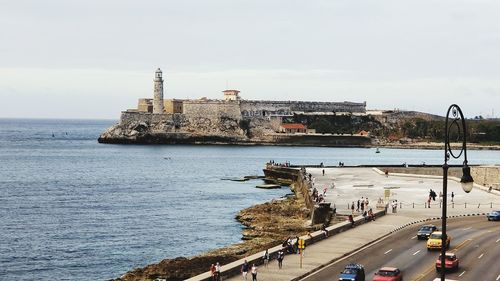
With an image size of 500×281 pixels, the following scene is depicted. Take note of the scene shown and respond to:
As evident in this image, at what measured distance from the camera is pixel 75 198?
10281 cm

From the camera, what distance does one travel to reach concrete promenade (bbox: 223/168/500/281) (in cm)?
4347

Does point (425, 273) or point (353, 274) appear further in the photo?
point (425, 273)

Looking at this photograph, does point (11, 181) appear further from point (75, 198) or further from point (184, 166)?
point (184, 166)

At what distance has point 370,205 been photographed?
74438 mm

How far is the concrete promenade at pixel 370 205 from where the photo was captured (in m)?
43.5

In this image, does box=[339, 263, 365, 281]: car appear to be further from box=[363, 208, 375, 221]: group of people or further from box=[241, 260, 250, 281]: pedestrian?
box=[363, 208, 375, 221]: group of people

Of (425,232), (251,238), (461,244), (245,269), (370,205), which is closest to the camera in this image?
(245,269)

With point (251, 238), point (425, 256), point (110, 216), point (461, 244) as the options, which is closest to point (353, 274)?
point (425, 256)

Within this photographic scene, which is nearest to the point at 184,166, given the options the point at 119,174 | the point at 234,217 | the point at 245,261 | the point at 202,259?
the point at 119,174

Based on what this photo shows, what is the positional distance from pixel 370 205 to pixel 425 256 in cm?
2907

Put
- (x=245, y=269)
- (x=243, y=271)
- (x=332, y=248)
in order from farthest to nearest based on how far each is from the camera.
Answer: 1. (x=332, y=248)
2. (x=243, y=271)
3. (x=245, y=269)

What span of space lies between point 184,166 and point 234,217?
8914 cm

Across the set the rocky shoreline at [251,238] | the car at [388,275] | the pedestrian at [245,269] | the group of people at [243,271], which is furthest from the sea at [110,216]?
the car at [388,275]

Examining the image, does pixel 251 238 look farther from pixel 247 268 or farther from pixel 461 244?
pixel 247 268
